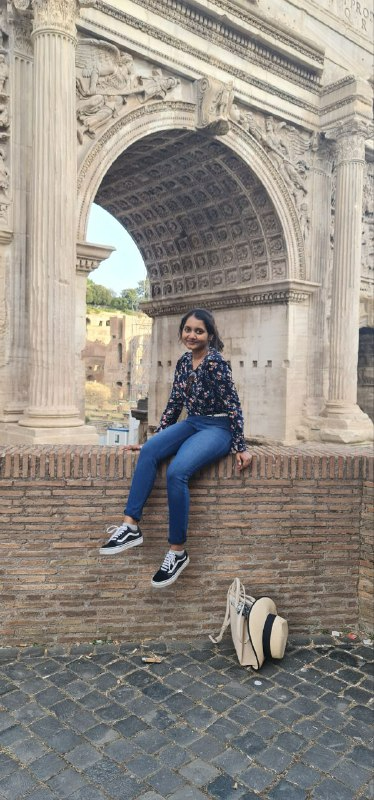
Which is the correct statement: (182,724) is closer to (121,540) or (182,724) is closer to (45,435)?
Answer: (121,540)

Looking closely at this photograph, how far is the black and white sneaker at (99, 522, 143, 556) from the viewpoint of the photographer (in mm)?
4656

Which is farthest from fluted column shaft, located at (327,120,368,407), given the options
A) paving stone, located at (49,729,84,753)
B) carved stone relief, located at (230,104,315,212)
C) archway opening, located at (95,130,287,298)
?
A: paving stone, located at (49,729,84,753)

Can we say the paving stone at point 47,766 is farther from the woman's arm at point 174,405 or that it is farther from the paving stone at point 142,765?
the woman's arm at point 174,405

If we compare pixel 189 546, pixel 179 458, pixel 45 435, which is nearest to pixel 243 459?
pixel 179 458

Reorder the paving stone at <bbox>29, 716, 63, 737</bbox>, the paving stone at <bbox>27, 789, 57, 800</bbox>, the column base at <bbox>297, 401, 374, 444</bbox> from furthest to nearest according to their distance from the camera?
1. the column base at <bbox>297, 401, 374, 444</bbox>
2. the paving stone at <bbox>29, 716, 63, 737</bbox>
3. the paving stone at <bbox>27, 789, 57, 800</bbox>

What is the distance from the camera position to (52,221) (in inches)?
349

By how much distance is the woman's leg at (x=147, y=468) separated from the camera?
4.69m

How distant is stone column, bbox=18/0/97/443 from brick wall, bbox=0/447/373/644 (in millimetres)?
3672

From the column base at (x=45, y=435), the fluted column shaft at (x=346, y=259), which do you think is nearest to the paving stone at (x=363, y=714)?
the column base at (x=45, y=435)

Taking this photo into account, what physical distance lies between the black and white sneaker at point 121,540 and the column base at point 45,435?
409 cm

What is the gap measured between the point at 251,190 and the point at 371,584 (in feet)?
32.8

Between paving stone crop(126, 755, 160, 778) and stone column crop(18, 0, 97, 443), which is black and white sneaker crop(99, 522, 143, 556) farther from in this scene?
stone column crop(18, 0, 97, 443)

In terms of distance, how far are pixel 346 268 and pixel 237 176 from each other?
3171 mm

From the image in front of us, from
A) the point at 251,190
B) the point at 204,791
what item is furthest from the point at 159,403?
the point at 204,791
